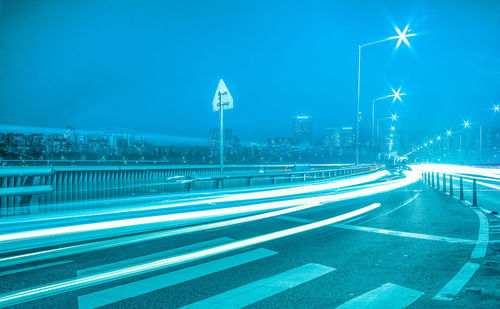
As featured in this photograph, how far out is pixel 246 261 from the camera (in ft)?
20.3

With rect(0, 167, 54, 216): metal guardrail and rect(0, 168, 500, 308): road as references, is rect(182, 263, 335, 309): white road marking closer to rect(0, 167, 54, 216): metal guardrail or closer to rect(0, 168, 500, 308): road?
rect(0, 168, 500, 308): road

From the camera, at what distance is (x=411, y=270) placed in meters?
5.70

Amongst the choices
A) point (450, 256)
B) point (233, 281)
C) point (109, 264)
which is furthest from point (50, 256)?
point (450, 256)

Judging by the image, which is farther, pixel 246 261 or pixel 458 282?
pixel 246 261

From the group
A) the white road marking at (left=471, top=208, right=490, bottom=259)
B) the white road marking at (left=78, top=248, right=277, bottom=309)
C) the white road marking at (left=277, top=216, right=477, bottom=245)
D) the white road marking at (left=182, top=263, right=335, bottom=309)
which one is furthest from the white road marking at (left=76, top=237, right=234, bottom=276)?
the white road marking at (left=471, top=208, right=490, bottom=259)

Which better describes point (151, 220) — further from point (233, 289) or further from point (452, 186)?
point (452, 186)

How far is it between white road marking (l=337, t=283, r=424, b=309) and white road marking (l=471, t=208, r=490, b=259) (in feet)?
7.97

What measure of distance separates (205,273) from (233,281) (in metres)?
0.55

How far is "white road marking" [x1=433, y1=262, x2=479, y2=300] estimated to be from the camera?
4590 millimetres

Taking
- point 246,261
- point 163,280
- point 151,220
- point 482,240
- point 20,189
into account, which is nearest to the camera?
point 163,280

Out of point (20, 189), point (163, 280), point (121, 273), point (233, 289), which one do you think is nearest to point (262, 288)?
point (233, 289)

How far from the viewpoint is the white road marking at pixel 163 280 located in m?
4.46

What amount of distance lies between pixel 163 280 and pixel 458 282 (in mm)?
3798

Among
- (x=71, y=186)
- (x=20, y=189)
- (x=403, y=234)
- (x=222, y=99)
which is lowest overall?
(x=403, y=234)
